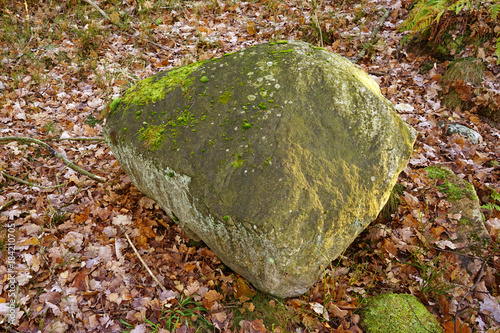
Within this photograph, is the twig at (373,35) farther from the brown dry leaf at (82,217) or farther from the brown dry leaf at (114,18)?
the brown dry leaf at (114,18)

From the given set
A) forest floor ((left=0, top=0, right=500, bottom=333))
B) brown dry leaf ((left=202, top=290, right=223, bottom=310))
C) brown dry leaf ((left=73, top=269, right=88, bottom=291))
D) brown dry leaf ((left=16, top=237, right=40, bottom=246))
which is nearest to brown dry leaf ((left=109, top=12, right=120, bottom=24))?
forest floor ((left=0, top=0, right=500, bottom=333))

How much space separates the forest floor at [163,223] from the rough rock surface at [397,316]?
0.38 ft

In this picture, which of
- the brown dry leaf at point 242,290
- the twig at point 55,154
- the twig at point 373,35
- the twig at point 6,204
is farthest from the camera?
the twig at point 373,35

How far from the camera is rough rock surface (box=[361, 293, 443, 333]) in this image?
253 cm

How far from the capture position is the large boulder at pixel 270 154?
239 centimetres

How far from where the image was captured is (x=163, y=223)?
353 cm

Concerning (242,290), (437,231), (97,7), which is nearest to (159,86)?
(242,290)

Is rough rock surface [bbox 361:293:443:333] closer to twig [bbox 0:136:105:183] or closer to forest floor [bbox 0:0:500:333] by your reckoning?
forest floor [bbox 0:0:500:333]

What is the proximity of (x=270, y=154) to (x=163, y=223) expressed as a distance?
5.92 feet

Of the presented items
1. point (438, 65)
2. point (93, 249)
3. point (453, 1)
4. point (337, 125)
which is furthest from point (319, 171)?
point (453, 1)

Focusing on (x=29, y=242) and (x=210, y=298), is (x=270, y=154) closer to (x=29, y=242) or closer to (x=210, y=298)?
(x=210, y=298)

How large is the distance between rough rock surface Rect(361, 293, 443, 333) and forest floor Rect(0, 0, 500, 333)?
115 mm

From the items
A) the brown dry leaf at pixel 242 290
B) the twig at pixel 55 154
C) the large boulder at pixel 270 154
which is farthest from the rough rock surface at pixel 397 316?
the twig at pixel 55 154

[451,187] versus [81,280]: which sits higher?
[451,187]
